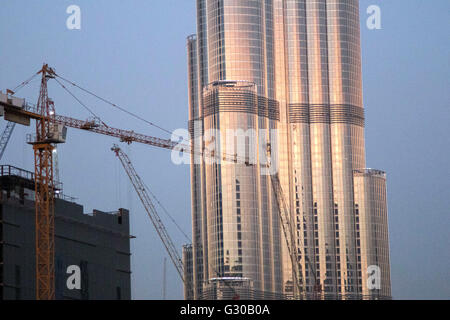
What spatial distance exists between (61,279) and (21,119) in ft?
105

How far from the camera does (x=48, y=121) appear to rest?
651ft

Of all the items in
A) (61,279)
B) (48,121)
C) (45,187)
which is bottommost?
(61,279)
